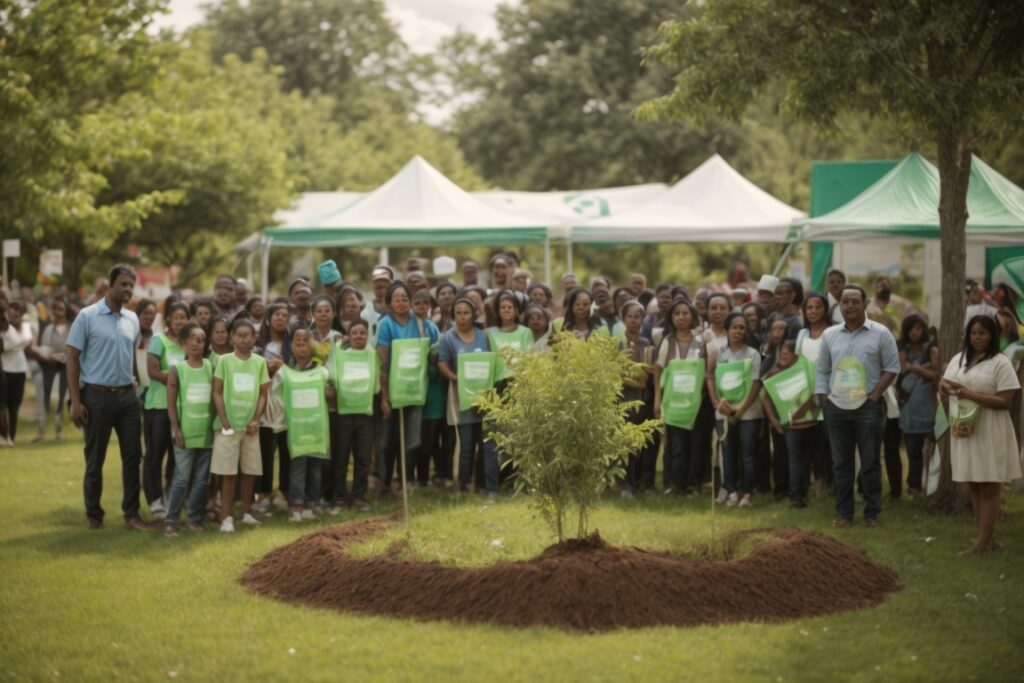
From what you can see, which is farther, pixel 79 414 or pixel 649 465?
pixel 649 465

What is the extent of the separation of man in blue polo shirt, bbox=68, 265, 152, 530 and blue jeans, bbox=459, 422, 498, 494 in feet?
10.7

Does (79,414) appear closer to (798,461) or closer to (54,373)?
(798,461)

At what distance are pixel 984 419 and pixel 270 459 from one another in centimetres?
668

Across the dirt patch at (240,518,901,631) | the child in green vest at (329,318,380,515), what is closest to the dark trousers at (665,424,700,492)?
the child in green vest at (329,318,380,515)

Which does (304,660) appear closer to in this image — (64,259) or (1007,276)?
(1007,276)

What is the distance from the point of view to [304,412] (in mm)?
11750

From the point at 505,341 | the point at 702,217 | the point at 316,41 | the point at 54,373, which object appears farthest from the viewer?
the point at 316,41

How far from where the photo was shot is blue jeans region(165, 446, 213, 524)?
11.3 m

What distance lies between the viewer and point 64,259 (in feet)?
89.4

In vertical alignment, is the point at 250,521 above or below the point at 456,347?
below

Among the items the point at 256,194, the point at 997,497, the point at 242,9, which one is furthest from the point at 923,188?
the point at 242,9

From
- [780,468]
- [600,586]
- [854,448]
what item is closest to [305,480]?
[600,586]

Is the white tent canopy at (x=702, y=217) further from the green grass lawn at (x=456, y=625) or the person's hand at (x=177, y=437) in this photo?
the person's hand at (x=177, y=437)

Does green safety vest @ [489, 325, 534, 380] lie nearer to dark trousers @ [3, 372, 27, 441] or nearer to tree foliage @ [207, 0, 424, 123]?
dark trousers @ [3, 372, 27, 441]
